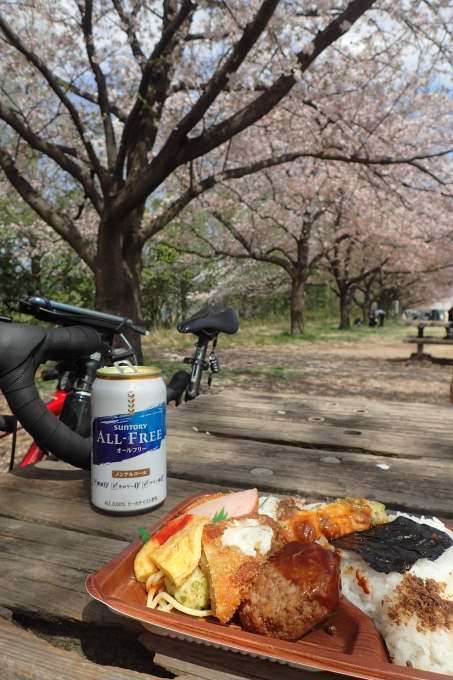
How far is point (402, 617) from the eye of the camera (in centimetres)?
75

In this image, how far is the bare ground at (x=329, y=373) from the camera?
798cm

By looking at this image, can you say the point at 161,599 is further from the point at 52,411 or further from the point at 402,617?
the point at 52,411

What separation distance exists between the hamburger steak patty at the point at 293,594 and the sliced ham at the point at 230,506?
0.68 feet

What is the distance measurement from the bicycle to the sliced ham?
47 cm

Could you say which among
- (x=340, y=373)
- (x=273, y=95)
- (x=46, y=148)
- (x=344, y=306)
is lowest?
(x=340, y=373)

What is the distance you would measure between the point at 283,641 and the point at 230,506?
365mm

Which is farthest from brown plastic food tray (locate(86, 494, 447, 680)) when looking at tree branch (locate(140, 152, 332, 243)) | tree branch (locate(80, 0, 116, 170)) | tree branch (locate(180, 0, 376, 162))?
tree branch (locate(80, 0, 116, 170))

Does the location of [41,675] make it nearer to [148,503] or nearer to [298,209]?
[148,503]

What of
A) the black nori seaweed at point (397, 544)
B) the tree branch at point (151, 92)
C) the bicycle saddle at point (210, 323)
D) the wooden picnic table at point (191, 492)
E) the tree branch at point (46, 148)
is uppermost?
the tree branch at point (151, 92)

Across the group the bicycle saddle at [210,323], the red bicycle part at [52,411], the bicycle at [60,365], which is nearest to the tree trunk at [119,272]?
the bicycle saddle at [210,323]

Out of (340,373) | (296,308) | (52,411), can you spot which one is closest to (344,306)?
(296,308)

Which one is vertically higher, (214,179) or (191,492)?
(214,179)

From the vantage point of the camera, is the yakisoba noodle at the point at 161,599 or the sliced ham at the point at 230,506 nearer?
the yakisoba noodle at the point at 161,599

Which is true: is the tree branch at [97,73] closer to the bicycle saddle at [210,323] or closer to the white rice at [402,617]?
the bicycle saddle at [210,323]
